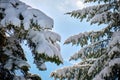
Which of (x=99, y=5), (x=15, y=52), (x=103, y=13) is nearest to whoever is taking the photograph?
(x=15, y=52)

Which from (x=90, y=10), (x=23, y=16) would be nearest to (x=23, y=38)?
(x=23, y=16)

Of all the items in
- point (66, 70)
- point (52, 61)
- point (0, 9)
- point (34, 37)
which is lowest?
point (52, 61)

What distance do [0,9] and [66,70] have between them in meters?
7.37

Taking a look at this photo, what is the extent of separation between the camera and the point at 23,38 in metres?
6.01

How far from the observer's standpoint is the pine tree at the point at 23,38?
16.5 feet

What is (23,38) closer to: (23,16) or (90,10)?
(23,16)

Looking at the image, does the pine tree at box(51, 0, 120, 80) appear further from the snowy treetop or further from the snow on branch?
the snowy treetop

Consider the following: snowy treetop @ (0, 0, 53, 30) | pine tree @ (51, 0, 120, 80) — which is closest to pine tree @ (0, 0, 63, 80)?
snowy treetop @ (0, 0, 53, 30)

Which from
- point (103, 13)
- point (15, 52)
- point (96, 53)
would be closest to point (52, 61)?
point (15, 52)

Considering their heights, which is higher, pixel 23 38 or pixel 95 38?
A: pixel 95 38

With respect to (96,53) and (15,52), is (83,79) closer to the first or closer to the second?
(96,53)

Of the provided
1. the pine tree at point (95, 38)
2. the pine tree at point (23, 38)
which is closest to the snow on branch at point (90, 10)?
the pine tree at point (95, 38)

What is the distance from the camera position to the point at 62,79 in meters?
13.0

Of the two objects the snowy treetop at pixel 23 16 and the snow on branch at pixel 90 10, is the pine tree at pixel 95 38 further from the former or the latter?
the snowy treetop at pixel 23 16
